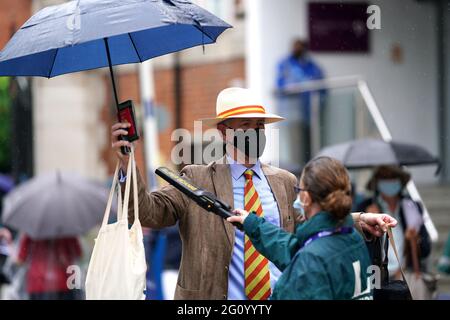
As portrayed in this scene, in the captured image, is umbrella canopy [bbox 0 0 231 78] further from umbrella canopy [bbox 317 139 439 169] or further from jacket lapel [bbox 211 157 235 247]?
umbrella canopy [bbox 317 139 439 169]

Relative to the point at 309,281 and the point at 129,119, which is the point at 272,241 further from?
the point at 129,119

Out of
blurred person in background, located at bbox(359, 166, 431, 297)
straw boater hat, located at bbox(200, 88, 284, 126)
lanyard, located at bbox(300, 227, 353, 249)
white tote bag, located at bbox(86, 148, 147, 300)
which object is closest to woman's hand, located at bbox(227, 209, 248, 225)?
lanyard, located at bbox(300, 227, 353, 249)

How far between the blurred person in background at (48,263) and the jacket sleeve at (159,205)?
390cm

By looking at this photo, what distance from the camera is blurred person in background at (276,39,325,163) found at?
12.4 meters

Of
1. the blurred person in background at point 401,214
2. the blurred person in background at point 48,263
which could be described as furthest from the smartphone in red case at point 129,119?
the blurred person in background at point 48,263

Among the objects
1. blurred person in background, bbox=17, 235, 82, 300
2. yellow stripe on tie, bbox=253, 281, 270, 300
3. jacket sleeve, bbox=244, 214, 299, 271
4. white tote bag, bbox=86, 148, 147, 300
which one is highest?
jacket sleeve, bbox=244, 214, 299, 271

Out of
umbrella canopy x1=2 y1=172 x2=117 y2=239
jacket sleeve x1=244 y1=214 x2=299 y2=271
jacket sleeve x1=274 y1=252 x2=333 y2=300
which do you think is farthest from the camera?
umbrella canopy x1=2 y1=172 x2=117 y2=239

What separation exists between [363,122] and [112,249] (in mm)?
7472

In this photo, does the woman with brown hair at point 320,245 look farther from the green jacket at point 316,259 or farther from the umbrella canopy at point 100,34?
the umbrella canopy at point 100,34

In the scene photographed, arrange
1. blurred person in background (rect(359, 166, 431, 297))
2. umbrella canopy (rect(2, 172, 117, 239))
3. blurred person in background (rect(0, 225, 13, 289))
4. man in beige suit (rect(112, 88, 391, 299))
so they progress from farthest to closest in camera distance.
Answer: blurred person in background (rect(0, 225, 13, 289)) → umbrella canopy (rect(2, 172, 117, 239)) → blurred person in background (rect(359, 166, 431, 297)) → man in beige suit (rect(112, 88, 391, 299))

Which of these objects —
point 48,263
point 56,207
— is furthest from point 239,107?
point 56,207

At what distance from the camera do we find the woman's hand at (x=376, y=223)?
14.6ft

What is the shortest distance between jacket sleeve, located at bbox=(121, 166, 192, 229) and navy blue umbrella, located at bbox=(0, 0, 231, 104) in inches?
25.9

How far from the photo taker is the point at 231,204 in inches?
187
